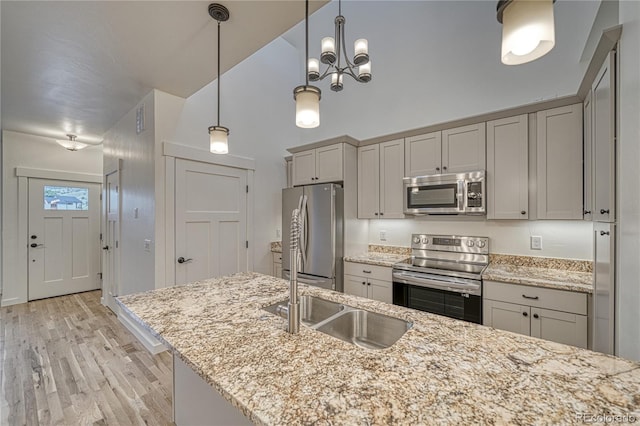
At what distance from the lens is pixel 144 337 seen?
2.80 metres

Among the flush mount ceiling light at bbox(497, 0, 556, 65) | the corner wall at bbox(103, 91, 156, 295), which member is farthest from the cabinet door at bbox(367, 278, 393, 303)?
the flush mount ceiling light at bbox(497, 0, 556, 65)

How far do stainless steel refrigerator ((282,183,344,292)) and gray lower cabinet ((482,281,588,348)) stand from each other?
1.50 m

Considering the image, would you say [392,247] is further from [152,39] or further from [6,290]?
[6,290]

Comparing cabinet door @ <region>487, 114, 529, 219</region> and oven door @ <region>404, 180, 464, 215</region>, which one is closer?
cabinet door @ <region>487, 114, 529, 219</region>

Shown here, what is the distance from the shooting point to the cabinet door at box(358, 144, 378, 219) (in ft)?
10.7

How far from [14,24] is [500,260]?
429cm

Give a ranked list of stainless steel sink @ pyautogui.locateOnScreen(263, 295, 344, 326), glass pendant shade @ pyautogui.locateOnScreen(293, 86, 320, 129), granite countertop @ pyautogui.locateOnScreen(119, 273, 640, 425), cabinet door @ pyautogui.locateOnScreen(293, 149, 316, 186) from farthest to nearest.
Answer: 1. cabinet door @ pyautogui.locateOnScreen(293, 149, 316, 186)
2. stainless steel sink @ pyautogui.locateOnScreen(263, 295, 344, 326)
3. glass pendant shade @ pyautogui.locateOnScreen(293, 86, 320, 129)
4. granite countertop @ pyautogui.locateOnScreen(119, 273, 640, 425)

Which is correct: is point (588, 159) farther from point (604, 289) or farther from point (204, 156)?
point (204, 156)

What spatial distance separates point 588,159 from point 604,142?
27.0 inches

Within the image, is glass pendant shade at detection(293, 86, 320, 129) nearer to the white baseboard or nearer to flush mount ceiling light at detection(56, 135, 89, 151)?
the white baseboard

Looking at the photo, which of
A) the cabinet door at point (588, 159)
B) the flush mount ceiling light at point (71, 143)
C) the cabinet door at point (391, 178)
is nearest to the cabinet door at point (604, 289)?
the cabinet door at point (588, 159)

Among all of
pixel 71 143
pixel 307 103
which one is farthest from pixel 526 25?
pixel 71 143

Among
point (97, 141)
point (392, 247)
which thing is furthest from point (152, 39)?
point (97, 141)

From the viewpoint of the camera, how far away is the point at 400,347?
0.96m
